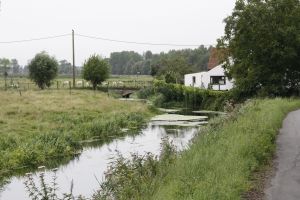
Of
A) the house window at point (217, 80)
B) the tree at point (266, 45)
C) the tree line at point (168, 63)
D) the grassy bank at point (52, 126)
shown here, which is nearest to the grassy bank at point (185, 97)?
the tree at point (266, 45)

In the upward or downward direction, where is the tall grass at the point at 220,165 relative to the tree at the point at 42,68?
downward

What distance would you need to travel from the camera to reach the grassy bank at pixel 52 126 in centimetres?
2134

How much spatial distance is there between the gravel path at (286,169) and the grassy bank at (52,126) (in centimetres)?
1058

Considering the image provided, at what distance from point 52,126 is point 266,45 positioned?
19.3 metres

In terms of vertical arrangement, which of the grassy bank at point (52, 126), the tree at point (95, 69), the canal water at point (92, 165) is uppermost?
the tree at point (95, 69)

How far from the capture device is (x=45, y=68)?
6569cm

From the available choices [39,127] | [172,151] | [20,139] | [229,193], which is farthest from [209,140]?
[39,127]

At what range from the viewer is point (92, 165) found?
19953 millimetres

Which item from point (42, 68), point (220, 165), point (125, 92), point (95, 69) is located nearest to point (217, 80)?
point (125, 92)

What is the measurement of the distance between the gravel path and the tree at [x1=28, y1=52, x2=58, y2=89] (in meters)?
51.3

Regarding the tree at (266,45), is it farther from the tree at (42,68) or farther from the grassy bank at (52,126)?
the tree at (42,68)

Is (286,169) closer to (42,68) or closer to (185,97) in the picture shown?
(185,97)

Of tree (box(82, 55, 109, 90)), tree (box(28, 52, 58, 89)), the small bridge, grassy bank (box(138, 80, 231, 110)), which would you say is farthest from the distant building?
tree (box(28, 52, 58, 89))

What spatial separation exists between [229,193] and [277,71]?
33.2m
